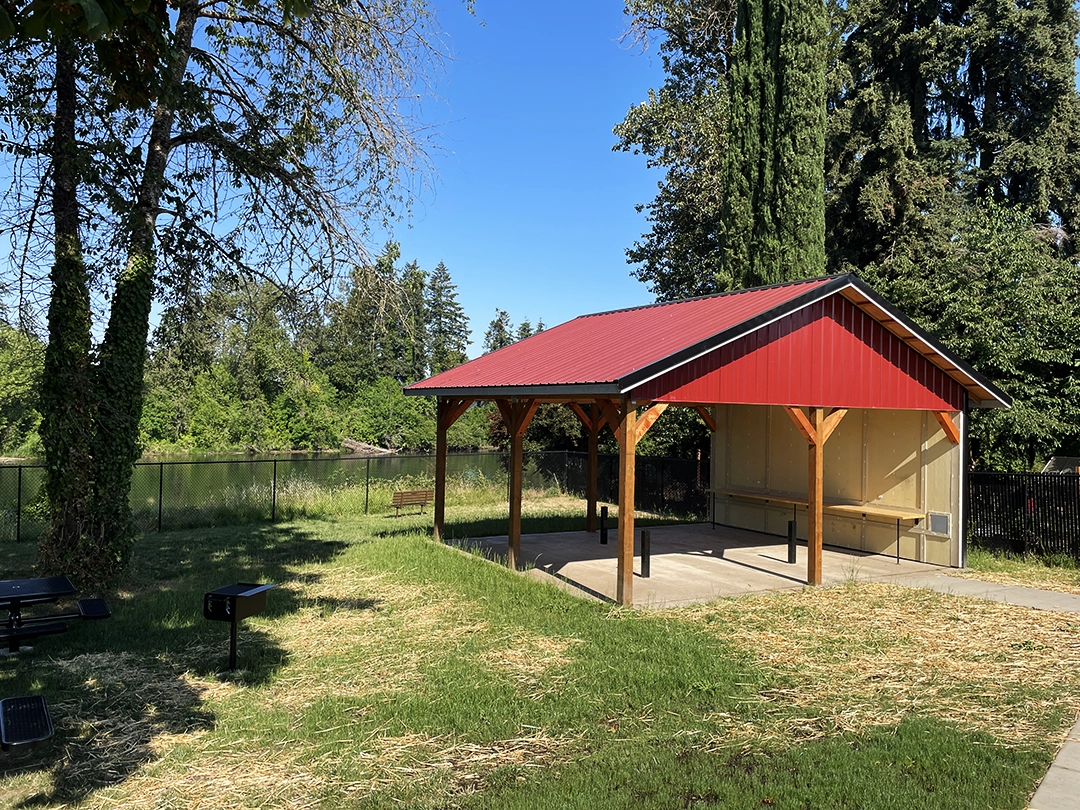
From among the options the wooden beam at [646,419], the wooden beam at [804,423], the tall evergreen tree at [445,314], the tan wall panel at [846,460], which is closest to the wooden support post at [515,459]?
the wooden beam at [646,419]

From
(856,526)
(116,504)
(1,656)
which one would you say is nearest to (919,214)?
(856,526)

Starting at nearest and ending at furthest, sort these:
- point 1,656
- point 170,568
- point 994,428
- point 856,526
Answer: point 1,656
point 170,568
point 856,526
point 994,428

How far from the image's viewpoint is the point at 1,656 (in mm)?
7402

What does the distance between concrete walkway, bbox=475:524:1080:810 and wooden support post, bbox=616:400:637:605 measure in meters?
0.37

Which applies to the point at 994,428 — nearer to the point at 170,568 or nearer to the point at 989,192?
the point at 989,192

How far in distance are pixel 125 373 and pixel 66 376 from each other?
2.38 feet

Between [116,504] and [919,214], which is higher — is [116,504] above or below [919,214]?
below

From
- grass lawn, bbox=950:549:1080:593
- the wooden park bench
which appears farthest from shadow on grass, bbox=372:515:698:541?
grass lawn, bbox=950:549:1080:593

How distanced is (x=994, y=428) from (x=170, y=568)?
15582 mm

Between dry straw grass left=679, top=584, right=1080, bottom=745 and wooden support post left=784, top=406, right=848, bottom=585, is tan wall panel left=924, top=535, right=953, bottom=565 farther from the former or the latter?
wooden support post left=784, top=406, right=848, bottom=585

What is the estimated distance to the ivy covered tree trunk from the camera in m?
10.2

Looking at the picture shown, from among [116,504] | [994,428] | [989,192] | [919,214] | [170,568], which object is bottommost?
[170,568]

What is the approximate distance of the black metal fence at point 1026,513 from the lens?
12.5 metres

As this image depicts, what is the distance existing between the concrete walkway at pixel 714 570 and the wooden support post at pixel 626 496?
375 mm
